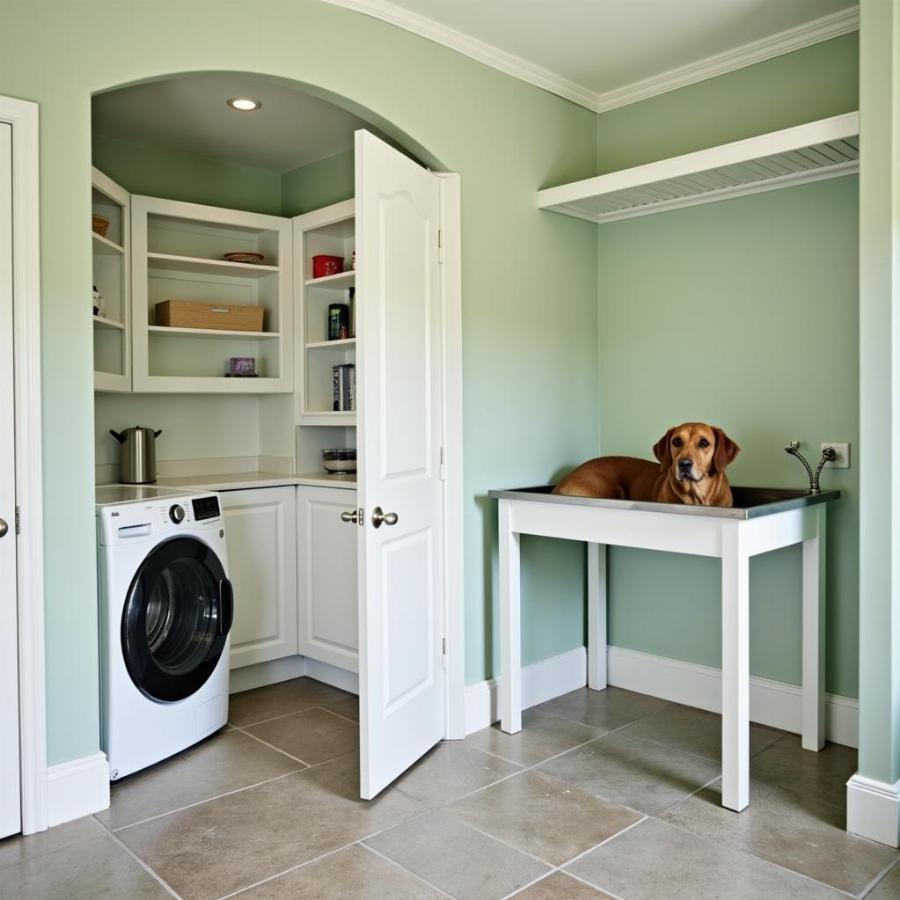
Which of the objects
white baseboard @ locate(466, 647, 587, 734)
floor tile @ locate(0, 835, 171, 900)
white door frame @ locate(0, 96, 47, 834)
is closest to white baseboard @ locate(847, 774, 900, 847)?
white baseboard @ locate(466, 647, 587, 734)

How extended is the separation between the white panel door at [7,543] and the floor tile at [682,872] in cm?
160

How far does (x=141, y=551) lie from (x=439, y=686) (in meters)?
1.19

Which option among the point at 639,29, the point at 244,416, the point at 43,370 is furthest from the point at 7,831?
the point at 639,29

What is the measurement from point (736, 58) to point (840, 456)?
1.61 metres

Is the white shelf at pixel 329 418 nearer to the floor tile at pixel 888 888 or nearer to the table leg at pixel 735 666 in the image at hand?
the table leg at pixel 735 666

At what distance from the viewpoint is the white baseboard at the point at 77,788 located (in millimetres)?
2570

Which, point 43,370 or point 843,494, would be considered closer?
point 43,370

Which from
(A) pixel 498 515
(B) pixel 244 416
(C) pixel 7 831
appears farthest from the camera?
(B) pixel 244 416

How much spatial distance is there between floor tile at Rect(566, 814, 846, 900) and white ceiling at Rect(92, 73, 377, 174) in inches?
112

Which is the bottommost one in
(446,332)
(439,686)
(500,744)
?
(500,744)

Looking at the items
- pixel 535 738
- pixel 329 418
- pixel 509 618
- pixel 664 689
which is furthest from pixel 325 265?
pixel 664 689

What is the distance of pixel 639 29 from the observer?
10.5 ft

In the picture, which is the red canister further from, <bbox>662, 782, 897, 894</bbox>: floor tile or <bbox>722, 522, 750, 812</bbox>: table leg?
<bbox>662, 782, 897, 894</bbox>: floor tile

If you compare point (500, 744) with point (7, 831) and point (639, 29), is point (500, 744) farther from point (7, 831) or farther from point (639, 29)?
point (639, 29)
